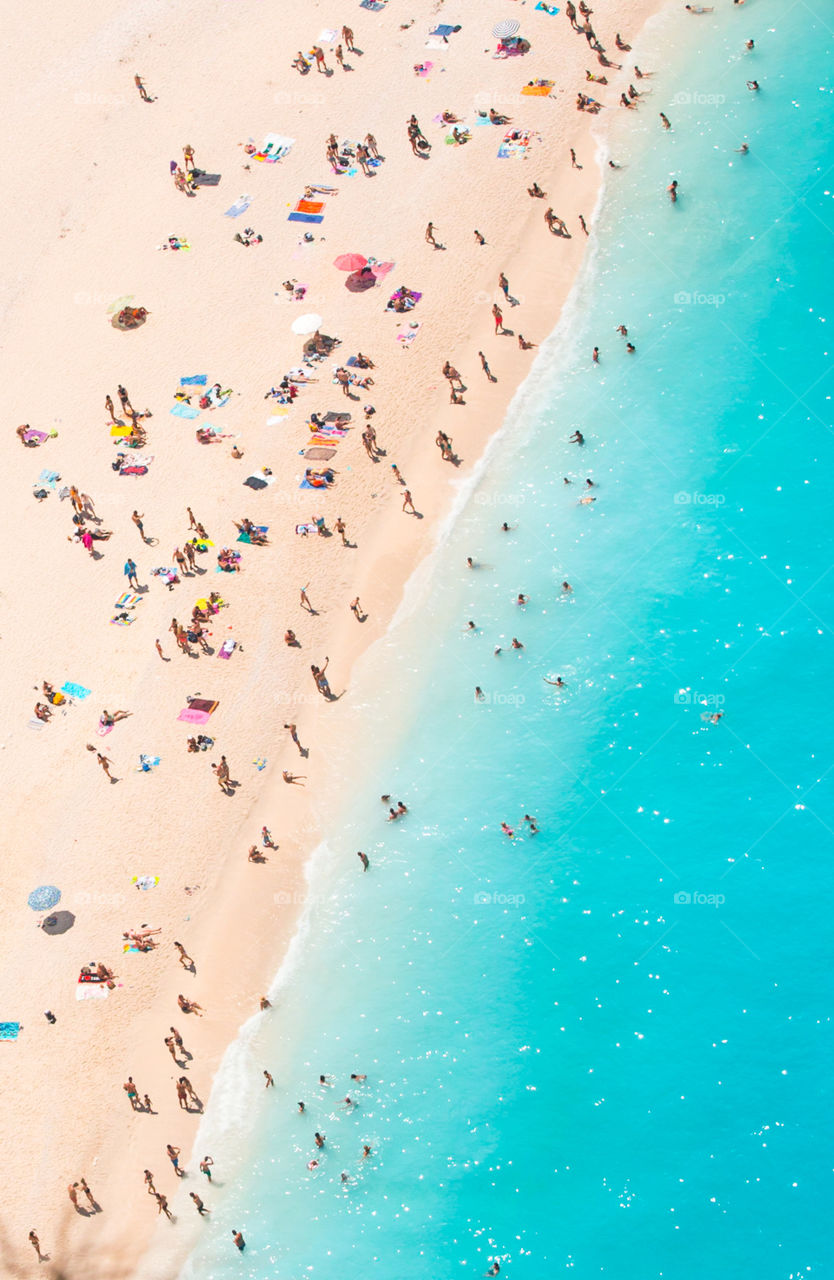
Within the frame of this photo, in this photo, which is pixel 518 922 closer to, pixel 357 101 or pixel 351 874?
pixel 351 874

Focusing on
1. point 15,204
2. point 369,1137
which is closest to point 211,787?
point 369,1137

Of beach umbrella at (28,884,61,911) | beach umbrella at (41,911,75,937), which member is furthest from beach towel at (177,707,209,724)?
beach umbrella at (41,911,75,937)

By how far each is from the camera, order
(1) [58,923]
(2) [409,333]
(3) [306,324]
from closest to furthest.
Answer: (1) [58,923] → (3) [306,324] → (2) [409,333]

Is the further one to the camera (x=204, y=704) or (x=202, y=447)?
(x=202, y=447)

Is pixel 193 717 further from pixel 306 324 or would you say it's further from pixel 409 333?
pixel 409 333

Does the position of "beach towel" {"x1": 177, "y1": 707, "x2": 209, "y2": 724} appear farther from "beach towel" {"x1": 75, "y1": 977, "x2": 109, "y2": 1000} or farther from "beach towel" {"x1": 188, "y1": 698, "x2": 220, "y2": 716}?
"beach towel" {"x1": 75, "y1": 977, "x2": 109, "y2": 1000}

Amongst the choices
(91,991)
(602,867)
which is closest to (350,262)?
(602,867)
